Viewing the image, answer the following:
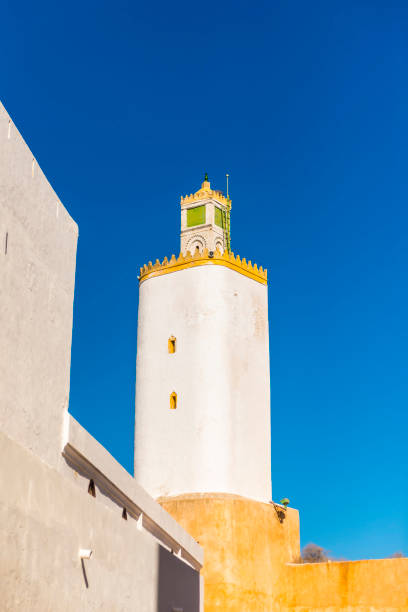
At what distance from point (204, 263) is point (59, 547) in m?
11.5

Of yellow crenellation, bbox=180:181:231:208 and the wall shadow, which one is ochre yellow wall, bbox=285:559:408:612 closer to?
the wall shadow

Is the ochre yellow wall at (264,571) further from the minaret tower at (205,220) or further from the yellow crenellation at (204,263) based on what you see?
the minaret tower at (205,220)

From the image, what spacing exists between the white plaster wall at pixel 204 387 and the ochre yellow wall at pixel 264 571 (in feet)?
1.37

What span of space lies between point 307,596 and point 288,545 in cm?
97

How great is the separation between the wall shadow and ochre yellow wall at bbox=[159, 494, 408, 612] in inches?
167

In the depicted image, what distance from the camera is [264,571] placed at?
578 inches

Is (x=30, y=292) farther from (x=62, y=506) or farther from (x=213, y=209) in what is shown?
(x=213, y=209)

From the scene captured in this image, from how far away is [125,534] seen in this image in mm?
6520

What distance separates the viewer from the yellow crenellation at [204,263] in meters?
16.2

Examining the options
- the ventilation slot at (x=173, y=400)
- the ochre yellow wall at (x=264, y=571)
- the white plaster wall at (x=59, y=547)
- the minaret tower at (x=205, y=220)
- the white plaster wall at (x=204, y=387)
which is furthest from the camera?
the minaret tower at (x=205, y=220)

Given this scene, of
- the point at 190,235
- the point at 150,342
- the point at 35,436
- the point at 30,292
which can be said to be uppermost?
the point at 190,235

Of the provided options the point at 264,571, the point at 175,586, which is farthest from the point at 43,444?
the point at 264,571

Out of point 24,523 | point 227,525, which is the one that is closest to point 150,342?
point 227,525

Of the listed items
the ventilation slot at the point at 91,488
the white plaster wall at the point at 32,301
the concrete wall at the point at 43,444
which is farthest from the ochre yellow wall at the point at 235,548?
the white plaster wall at the point at 32,301
